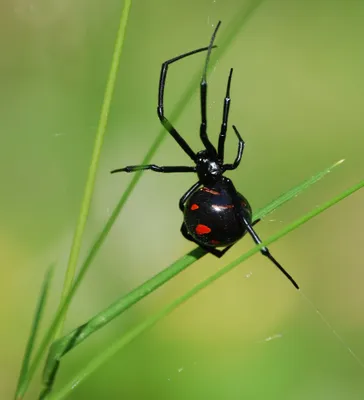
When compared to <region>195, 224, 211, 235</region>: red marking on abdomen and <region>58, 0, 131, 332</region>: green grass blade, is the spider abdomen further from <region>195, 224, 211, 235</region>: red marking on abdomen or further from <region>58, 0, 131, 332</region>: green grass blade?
<region>58, 0, 131, 332</region>: green grass blade

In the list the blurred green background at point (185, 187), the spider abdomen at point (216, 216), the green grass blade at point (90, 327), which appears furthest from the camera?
the blurred green background at point (185, 187)

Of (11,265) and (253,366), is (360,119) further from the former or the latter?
(11,265)

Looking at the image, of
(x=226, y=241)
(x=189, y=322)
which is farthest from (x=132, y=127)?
(x=226, y=241)

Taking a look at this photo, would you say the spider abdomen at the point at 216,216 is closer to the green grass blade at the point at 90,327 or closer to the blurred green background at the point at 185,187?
the green grass blade at the point at 90,327

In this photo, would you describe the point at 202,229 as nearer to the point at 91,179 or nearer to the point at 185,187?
the point at 91,179

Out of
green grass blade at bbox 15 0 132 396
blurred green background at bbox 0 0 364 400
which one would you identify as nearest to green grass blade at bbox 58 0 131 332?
green grass blade at bbox 15 0 132 396

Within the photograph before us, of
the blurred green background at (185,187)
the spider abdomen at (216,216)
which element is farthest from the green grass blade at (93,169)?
the blurred green background at (185,187)

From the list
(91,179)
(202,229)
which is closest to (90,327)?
(91,179)
